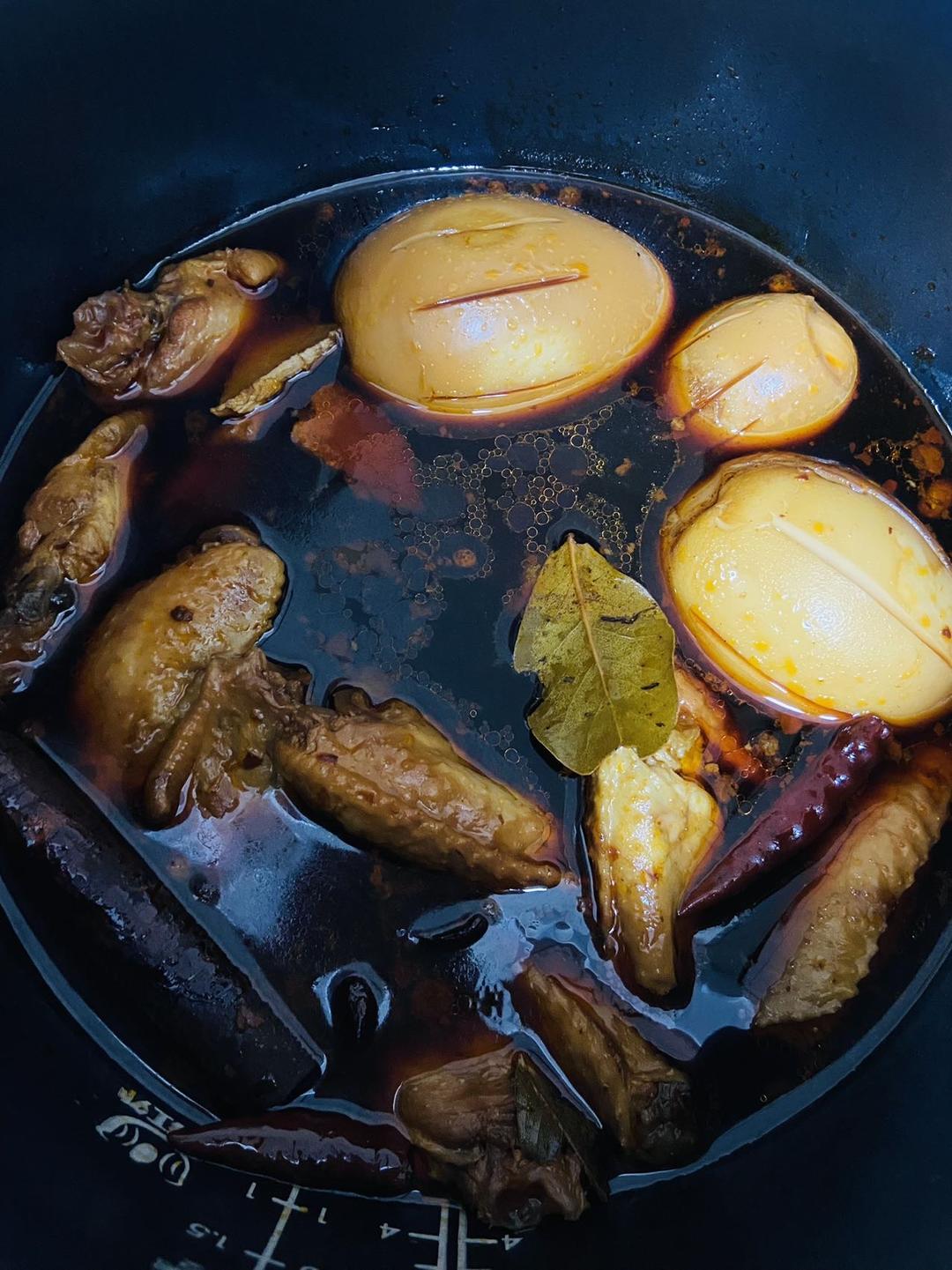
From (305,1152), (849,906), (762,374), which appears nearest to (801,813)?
(849,906)

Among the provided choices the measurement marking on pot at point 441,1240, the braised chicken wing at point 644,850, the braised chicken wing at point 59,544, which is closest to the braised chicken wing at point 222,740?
the braised chicken wing at point 59,544

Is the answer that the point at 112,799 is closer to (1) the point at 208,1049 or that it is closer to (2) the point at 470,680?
(1) the point at 208,1049

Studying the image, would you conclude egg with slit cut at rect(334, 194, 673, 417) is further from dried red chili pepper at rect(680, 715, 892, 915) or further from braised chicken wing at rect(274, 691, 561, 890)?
dried red chili pepper at rect(680, 715, 892, 915)

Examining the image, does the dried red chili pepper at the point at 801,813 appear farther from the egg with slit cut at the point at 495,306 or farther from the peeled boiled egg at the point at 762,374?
the egg with slit cut at the point at 495,306

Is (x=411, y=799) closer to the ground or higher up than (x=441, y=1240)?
higher up

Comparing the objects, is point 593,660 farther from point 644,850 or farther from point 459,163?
point 459,163

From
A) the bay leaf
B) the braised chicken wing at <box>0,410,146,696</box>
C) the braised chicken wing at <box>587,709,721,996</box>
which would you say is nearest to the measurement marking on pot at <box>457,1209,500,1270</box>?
the braised chicken wing at <box>587,709,721,996</box>
